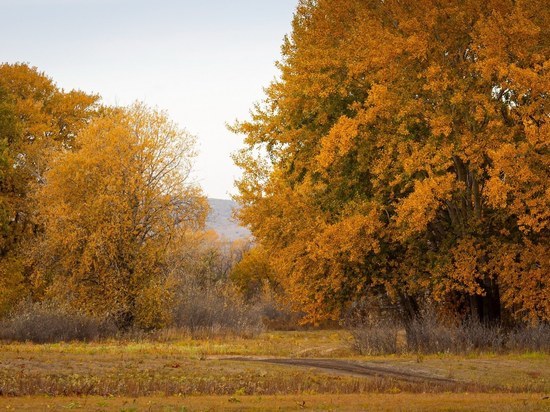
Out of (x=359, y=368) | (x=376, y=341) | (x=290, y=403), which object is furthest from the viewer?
(x=376, y=341)

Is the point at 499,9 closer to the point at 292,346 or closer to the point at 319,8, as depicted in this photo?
the point at 319,8

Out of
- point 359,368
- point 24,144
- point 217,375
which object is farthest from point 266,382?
point 24,144

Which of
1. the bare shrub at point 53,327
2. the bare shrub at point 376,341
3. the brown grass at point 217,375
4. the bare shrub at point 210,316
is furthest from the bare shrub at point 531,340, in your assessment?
the bare shrub at point 53,327

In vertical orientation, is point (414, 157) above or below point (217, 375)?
above

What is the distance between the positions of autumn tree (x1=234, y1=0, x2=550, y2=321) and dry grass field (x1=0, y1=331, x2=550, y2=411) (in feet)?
13.0

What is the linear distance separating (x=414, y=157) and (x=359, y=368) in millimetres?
8292

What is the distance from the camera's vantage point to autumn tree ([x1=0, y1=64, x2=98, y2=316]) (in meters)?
48.2

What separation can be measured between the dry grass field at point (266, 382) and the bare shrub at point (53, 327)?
29.3ft

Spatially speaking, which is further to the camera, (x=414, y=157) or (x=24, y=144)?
(x=24, y=144)

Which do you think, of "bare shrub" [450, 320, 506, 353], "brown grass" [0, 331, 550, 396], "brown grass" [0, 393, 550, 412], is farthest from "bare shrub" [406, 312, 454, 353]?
"brown grass" [0, 393, 550, 412]

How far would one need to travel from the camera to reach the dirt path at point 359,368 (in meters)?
23.8

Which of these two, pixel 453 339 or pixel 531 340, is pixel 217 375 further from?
pixel 531 340

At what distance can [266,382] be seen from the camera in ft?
72.4

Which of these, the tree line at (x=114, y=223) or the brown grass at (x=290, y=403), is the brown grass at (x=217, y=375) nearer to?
the brown grass at (x=290, y=403)
